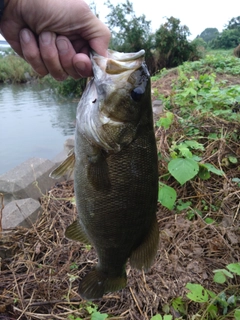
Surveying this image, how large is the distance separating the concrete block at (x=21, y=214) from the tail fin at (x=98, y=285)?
1.92 meters

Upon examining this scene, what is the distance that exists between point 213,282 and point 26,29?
2.45 m

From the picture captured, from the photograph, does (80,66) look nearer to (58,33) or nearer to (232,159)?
(58,33)

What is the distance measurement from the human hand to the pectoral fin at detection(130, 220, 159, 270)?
3.20 ft

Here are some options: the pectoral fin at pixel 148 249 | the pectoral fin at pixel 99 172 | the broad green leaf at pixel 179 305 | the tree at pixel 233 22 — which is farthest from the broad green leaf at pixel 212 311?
the tree at pixel 233 22

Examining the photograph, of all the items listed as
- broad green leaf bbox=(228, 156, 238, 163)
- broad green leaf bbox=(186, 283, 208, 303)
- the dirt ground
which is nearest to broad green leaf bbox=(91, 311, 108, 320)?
the dirt ground

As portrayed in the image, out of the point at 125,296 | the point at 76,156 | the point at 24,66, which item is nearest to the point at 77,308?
the point at 125,296

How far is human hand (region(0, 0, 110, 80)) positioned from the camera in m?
1.75

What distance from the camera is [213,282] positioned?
2.76m

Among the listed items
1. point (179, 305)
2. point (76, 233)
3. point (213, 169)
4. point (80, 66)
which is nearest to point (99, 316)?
point (179, 305)

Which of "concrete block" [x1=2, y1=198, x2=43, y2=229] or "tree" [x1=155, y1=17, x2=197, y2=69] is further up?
"tree" [x1=155, y1=17, x2=197, y2=69]

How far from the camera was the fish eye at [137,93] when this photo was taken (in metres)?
1.63

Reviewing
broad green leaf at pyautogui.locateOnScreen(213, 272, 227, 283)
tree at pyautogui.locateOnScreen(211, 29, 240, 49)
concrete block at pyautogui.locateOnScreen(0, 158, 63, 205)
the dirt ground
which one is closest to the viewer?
broad green leaf at pyautogui.locateOnScreen(213, 272, 227, 283)

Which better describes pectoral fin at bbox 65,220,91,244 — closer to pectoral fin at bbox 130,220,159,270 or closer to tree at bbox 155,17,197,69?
pectoral fin at bbox 130,220,159,270

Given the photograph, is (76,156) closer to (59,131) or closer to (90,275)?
(90,275)
